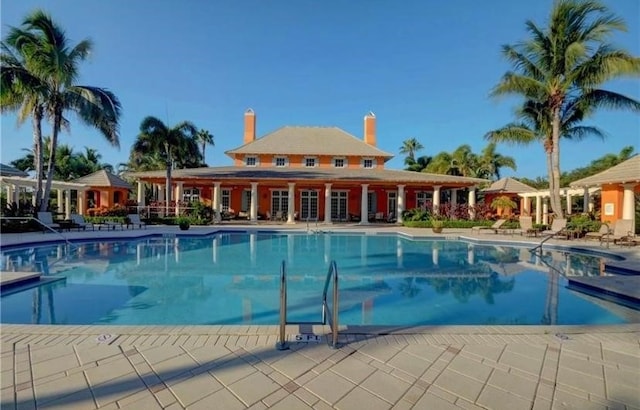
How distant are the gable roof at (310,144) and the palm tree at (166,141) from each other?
4.34 meters

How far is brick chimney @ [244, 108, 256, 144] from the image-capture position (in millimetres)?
29781

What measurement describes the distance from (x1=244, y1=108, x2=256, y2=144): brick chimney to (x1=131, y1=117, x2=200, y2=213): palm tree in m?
7.44

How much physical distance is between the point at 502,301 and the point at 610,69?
14.1 metres

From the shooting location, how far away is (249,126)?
97.9 ft

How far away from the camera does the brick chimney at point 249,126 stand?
97.7ft

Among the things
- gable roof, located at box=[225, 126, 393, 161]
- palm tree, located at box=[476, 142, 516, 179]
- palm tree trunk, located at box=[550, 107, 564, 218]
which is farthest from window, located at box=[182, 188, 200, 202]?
palm tree, located at box=[476, 142, 516, 179]

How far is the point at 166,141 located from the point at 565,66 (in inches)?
901

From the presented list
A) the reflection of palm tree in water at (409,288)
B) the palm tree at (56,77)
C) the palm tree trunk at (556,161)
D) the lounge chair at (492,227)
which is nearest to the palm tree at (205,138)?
the palm tree at (56,77)

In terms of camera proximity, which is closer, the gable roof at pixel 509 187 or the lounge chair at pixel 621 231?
the lounge chair at pixel 621 231

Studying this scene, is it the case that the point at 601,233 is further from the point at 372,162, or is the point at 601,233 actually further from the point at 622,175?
the point at 372,162

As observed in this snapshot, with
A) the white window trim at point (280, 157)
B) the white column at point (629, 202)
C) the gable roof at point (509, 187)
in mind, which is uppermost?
the white window trim at point (280, 157)

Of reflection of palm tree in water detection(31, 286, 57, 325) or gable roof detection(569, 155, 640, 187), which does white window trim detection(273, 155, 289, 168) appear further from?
reflection of palm tree in water detection(31, 286, 57, 325)

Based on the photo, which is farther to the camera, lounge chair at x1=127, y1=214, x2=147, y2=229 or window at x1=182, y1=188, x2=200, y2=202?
window at x1=182, y1=188, x2=200, y2=202

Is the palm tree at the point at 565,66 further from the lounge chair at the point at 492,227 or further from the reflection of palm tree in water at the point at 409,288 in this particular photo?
the reflection of palm tree in water at the point at 409,288
